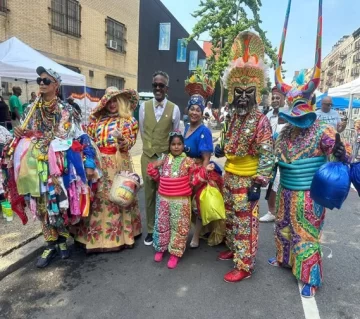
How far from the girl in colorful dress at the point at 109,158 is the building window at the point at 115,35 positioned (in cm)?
1300

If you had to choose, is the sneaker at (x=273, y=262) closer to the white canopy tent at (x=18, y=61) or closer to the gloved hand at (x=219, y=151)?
the gloved hand at (x=219, y=151)

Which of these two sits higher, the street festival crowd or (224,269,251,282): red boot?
the street festival crowd

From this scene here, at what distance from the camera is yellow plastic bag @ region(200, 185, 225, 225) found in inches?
122

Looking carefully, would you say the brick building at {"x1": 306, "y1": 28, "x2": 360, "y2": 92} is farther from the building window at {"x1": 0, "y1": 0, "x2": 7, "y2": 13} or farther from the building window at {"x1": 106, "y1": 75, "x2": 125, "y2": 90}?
the building window at {"x1": 0, "y1": 0, "x2": 7, "y2": 13}

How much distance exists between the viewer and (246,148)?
2877 mm

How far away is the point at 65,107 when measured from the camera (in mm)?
3047

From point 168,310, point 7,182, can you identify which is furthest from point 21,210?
point 168,310

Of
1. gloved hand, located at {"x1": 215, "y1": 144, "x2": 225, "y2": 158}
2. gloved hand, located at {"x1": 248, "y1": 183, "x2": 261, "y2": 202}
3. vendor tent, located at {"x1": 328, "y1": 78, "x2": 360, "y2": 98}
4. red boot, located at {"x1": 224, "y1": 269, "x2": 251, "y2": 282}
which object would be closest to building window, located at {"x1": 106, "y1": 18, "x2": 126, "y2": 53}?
vendor tent, located at {"x1": 328, "y1": 78, "x2": 360, "y2": 98}

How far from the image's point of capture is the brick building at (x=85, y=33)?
10656mm

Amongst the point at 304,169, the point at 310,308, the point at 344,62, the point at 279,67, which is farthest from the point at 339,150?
the point at 344,62

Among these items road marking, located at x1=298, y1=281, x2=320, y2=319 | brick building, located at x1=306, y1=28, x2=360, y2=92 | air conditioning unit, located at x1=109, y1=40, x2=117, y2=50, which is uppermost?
brick building, located at x1=306, y1=28, x2=360, y2=92

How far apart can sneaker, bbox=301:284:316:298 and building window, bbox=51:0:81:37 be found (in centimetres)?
1277

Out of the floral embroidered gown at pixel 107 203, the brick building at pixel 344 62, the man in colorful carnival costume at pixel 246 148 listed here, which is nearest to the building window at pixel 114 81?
the floral embroidered gown at pixel 107 203

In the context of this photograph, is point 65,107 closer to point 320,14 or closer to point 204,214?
point 204,214
